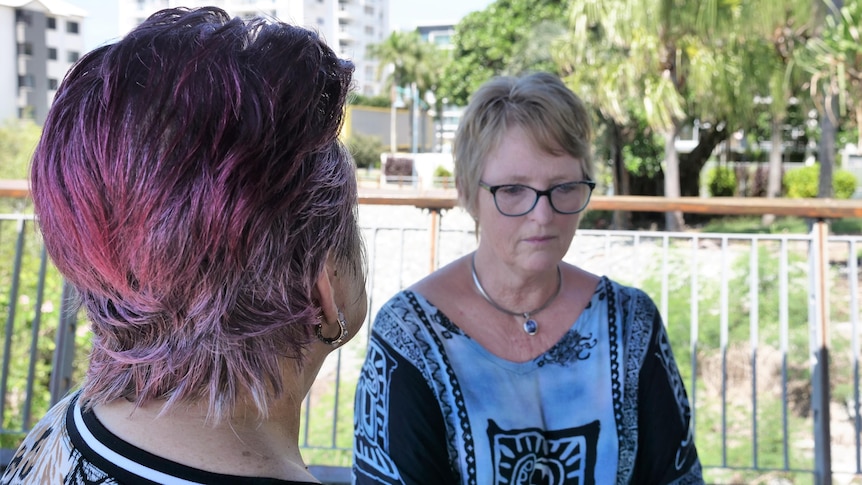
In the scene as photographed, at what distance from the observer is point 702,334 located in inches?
215

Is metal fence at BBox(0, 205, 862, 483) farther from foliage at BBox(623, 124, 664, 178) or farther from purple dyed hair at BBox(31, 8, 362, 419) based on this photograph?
foliage at BBox(623, 124, 664, 178)

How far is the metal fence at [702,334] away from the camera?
3373 millimetres

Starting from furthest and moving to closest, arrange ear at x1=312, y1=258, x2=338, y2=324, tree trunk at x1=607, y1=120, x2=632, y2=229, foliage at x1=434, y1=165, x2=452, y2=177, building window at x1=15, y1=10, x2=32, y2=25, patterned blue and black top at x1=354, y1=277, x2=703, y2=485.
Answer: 1. building window at x1=15, y1=10, x2=32, y2=25
2. foliage at x1=434, y1=165, x2=452, y2=177
3. tree trunk at x1=607, y1=120, x2=632, y2=229
4. patterned blue and black top at x1=354, y1=277, x2=703, y2=485
5. ear at x1=312, y1=258, x2=338, y2=324

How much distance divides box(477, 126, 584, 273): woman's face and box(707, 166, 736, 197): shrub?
76.8 feet

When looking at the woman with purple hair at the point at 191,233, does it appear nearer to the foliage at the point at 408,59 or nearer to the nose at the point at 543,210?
the nose at the point at 543,210

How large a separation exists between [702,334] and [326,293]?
497cm

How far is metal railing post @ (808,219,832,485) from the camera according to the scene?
3195 mm

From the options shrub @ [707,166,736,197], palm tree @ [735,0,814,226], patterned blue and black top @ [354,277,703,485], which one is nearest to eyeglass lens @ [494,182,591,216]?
patterned blue and black top @ [354,277,703,485]

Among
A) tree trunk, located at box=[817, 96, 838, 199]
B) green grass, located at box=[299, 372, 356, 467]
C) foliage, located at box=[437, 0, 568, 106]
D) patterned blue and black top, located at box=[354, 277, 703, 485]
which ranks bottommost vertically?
green grass, located at box=[299, 372, 356, 467]

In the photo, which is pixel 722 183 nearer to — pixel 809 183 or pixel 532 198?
pixel 809 183

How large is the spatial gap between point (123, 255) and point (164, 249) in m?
0.05

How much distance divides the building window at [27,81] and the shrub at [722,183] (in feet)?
131

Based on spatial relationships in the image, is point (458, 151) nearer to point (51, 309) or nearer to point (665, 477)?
point (665, 477)

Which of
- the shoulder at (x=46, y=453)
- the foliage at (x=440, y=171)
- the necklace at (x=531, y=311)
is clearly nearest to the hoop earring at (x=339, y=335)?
the shoulder at (x=46, y=453)
